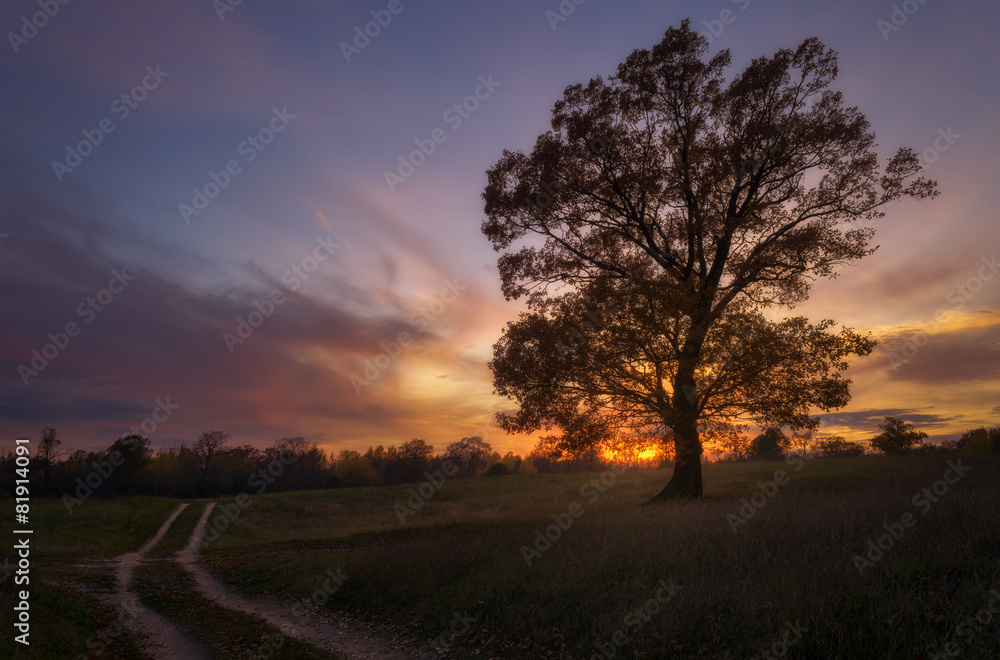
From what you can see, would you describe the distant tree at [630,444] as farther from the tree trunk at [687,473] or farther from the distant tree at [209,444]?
the distant tree at [209,444]

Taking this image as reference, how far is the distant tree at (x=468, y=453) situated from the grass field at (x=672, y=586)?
319 feet

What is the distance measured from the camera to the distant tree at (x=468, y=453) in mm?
112812

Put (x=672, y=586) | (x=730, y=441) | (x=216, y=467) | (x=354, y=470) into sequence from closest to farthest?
(x=672, y=586), (x=730, y=441), (x=216, y=467), (x=354, y=470)

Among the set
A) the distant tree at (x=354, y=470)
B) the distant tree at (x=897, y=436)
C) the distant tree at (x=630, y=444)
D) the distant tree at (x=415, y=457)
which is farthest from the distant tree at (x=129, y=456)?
the distant tree at (x=897, y=436)

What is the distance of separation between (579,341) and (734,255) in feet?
22.5

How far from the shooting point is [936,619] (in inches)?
225

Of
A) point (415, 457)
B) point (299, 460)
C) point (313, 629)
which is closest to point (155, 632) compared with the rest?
Result: point (313, 629)

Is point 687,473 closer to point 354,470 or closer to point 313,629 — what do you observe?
point 313,629

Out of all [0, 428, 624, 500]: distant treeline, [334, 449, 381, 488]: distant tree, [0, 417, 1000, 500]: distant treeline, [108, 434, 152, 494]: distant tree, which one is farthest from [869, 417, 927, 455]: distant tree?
[108, 434, 152, 494]: distant tree

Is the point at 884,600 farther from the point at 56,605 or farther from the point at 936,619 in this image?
the point at 56,605

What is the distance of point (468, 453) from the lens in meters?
114

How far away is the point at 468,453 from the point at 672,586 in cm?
10894

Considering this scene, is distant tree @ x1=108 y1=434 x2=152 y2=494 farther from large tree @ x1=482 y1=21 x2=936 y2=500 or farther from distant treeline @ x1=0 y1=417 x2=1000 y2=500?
large tree @ x1=482 y1=21 x2=936 y2=500

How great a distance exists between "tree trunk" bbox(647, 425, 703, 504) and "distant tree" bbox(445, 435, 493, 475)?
316ft
